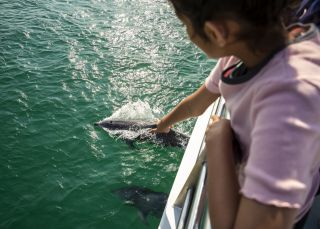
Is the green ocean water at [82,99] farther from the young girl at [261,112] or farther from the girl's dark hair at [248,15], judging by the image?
the girl's dark hair at [248,15]

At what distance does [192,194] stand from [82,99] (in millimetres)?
5514

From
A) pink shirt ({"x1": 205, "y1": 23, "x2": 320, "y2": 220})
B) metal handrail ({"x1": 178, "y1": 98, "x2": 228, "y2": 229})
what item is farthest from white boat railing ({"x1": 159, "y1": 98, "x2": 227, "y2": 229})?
pink shirt ({"x1": 205, "y1": 23, "x2": 320, "y2": 220})

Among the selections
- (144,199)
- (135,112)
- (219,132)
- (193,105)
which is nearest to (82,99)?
(135,112)

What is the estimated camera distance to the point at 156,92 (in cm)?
755

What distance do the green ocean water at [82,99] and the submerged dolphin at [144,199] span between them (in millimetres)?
101

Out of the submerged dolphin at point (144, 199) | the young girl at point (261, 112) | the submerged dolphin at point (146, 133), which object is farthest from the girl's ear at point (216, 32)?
the submerged dolphin at point (146, 133)

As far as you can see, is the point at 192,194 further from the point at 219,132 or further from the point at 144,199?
the point at 144,199

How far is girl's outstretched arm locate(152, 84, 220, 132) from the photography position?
222 cm

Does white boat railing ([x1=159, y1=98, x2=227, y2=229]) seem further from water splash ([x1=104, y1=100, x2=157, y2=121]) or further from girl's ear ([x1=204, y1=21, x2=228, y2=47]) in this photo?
water splash ([x1=104, y1=100, x2=157, y2=121])

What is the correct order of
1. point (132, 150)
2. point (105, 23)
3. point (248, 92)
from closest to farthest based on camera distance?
point (248, 92) < point (132, 150) < point (105, 23)

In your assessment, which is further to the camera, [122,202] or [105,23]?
[105,23]

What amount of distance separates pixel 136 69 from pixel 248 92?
705 centimetres

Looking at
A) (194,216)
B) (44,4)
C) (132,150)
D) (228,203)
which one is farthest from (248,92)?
(44,4)

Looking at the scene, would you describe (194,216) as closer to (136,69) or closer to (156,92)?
(156,92)
